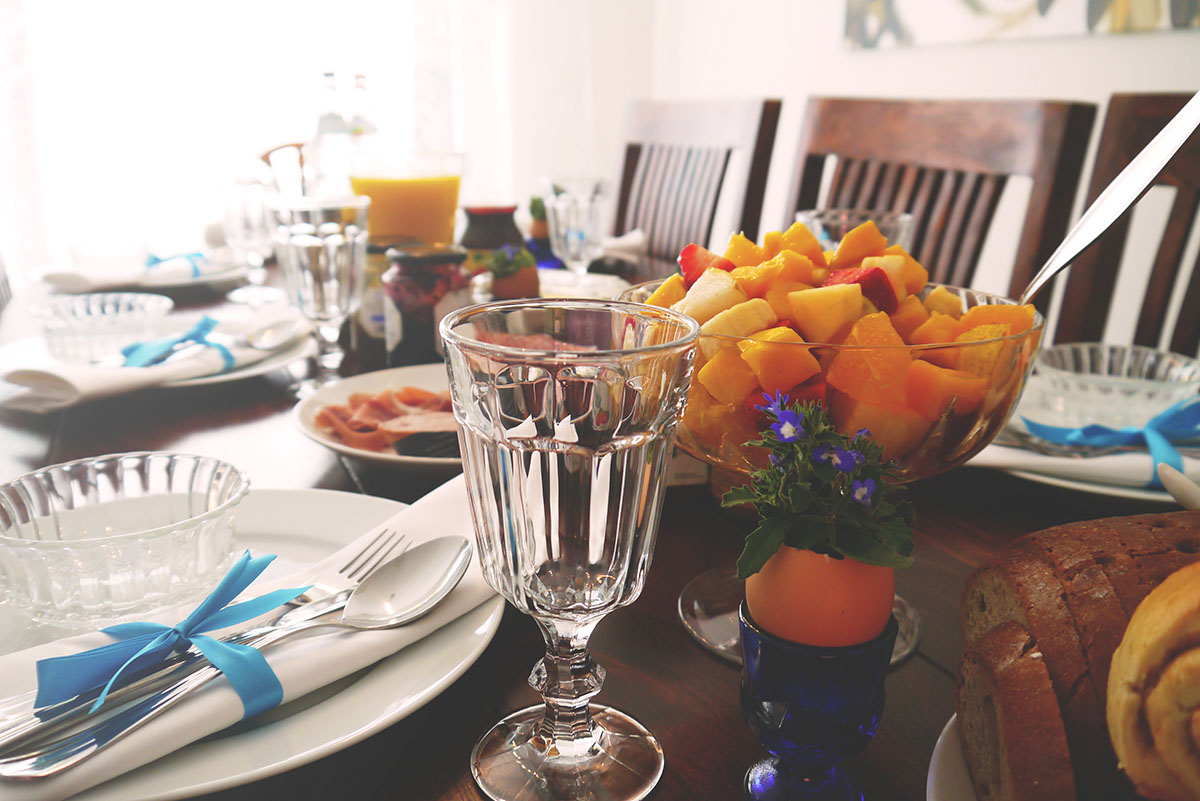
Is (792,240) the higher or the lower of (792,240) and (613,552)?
the higher

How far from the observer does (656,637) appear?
0.50 metres

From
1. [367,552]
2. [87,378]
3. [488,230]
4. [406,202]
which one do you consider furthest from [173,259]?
[367,552]

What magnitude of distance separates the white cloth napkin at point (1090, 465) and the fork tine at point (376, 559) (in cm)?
41

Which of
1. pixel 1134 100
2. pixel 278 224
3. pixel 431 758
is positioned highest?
pixel 1134 100

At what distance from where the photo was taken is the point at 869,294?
0.49m

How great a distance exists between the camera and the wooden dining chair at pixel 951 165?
1.17 meters

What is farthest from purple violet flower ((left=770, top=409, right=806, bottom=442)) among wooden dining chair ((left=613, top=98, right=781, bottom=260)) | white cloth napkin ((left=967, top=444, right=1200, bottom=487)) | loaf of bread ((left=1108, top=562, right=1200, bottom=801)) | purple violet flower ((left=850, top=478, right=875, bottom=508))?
wooden dining chair ((left=613, top=98, right=781, bottom=260))

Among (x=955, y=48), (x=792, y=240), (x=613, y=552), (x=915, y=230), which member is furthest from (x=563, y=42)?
(x=613, y=552)

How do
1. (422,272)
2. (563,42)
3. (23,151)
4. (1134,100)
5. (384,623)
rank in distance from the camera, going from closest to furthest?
1. (384,623)
2. (422,272)
3. (1134,100)
4. (23,151)
5. (563,42)

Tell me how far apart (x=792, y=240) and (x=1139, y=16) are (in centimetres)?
195

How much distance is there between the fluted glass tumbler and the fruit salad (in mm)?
81

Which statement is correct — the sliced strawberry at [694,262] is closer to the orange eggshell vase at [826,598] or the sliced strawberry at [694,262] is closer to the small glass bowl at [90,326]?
the orange eggshell vase at [826,598]

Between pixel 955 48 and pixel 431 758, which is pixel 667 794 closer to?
pixel 431 758

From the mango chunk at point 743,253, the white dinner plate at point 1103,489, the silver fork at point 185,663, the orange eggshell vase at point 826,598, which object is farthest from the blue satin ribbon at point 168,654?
the white dinner plate at point 1103,489
